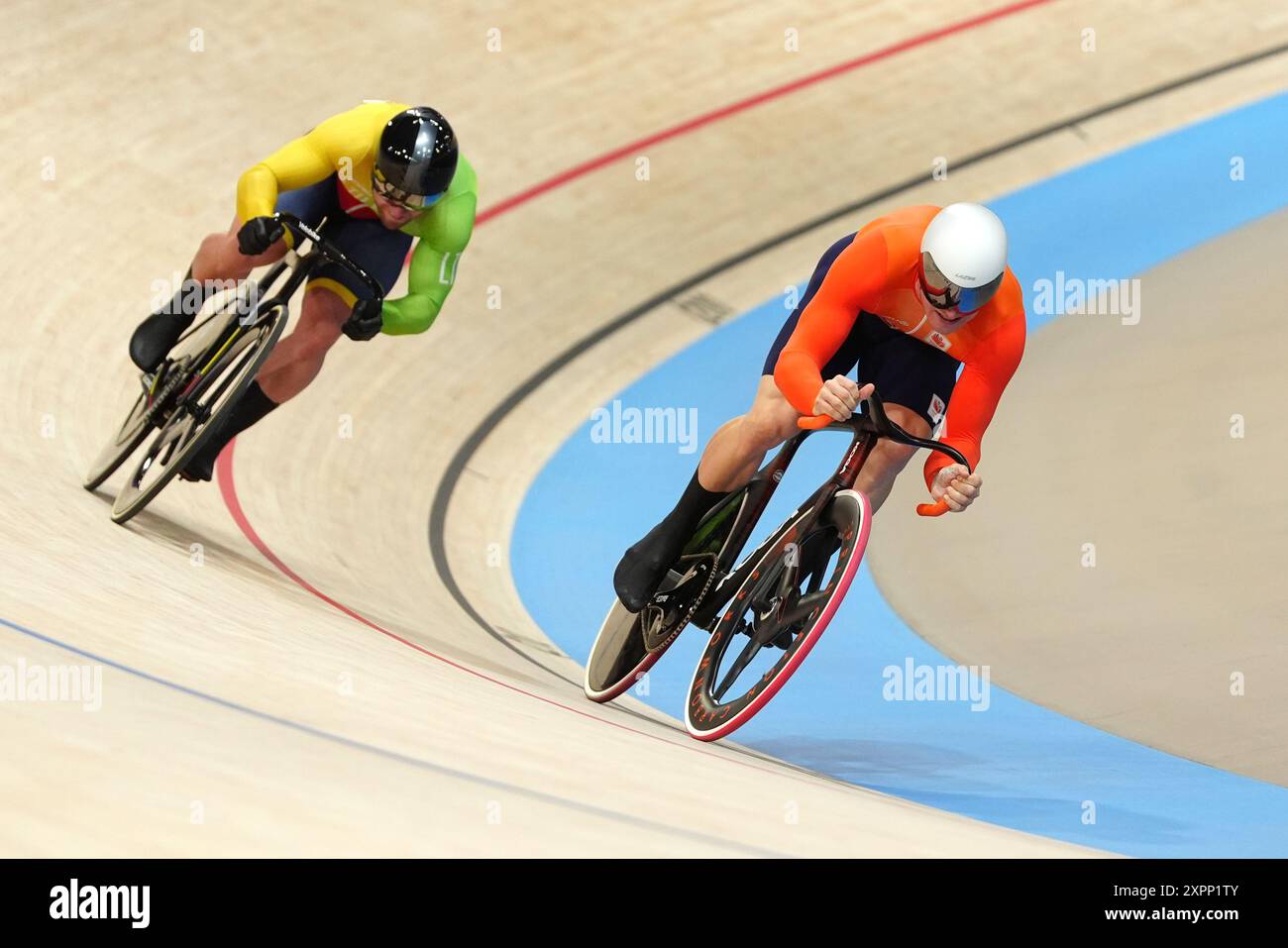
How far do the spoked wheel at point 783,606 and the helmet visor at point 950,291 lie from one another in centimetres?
39

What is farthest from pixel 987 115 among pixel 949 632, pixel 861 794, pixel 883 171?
pixel 861 794

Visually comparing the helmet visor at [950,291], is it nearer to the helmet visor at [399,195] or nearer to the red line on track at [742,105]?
the helmet visor at [399,195]

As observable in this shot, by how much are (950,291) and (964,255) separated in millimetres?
75

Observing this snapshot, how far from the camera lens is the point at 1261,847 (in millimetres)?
3004

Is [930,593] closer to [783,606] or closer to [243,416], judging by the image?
[783,606]

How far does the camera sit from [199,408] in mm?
3762

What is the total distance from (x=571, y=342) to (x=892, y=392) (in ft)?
9.74

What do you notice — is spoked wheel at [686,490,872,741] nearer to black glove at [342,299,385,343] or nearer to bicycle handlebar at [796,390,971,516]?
bicycle handlebar at [796,390,971,516]

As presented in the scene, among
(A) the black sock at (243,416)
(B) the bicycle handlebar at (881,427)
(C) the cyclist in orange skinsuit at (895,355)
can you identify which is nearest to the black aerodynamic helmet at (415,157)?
(A) the black sock at (243,416)

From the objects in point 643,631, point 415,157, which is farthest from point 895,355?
point 415,157

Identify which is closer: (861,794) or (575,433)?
(861,794)
